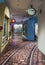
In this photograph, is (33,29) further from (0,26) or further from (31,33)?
(0,26)

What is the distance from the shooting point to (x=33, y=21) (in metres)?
14.7

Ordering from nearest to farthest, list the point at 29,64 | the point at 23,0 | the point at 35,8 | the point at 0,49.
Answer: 1. the point at 29,64
2. the point at 23,0
3. the point at 0,49
4. the point at 35,8

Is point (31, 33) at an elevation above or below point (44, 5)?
below

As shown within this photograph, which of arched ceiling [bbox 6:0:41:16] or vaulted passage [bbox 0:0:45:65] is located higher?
arched ceiling [bbox 6:0:41:16]

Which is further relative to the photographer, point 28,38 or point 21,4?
point 28,38

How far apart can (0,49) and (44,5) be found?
3203 mm

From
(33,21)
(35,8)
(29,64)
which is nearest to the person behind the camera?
(29,64)

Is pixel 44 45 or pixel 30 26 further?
pixel 30 26

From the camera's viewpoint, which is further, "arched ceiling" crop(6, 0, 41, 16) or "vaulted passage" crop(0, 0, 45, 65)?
"arched ceiling" crop(6, 0, 41, 16)

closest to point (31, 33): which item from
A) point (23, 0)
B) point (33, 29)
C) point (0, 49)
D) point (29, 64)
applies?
point (33, 29)

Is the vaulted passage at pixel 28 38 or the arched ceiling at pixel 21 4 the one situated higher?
the arched ceiling at pixel 21 4

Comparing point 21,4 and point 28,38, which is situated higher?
point 21,4

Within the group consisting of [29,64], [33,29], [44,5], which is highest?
[44,5]

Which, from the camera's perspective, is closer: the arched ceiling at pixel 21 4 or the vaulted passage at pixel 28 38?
the vaulted passage at pixel 28 38
